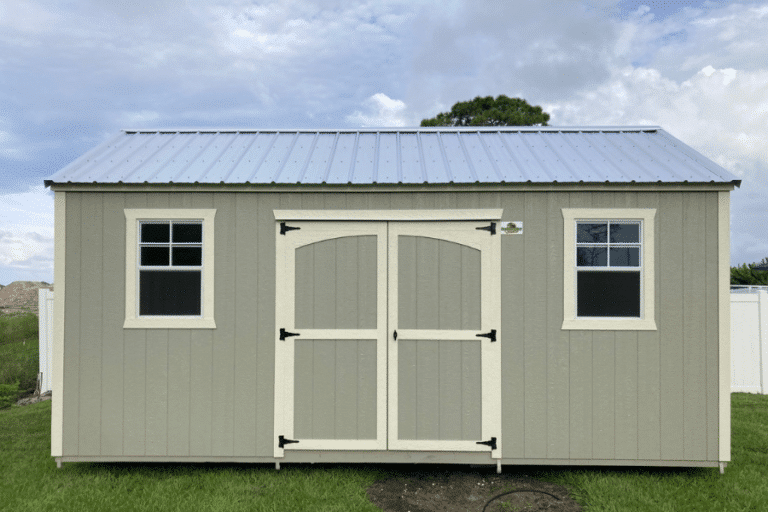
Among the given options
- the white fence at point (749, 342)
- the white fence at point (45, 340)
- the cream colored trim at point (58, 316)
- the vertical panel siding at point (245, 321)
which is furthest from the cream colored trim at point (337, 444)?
the white fence at point (749, 342)

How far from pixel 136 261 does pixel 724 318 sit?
596 centimetres

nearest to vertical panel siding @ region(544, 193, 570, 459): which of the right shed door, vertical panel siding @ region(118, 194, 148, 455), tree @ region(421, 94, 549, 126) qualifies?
the right shed door

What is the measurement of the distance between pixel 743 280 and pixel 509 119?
31.1 feet

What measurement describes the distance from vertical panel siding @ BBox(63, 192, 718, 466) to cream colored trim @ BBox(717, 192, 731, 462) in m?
0.06

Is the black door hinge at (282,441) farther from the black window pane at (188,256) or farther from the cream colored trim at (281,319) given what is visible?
the black window pane at (188,256)

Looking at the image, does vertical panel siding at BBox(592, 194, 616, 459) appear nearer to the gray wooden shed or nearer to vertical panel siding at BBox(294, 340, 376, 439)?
the gray wooden shed

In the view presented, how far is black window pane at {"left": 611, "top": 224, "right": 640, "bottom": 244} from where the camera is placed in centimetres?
437

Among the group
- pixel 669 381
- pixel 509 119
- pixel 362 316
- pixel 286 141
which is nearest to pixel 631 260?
pixel 669 381

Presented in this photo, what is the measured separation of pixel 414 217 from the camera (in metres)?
4.40

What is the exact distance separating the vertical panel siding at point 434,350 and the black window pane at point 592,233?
0.69 feet

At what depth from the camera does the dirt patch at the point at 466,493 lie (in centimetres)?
383

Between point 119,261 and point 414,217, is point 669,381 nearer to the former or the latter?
point 414,217

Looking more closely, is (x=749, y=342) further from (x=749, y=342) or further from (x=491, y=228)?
(x=491, y=228)

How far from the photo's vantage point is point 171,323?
4410 millimetres
